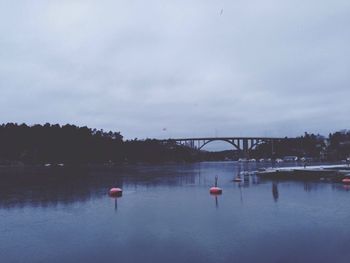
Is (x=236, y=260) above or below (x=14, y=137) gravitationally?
below

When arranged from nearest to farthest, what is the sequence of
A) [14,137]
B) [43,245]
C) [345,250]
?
[345,250] → [43,245] → [14,137]

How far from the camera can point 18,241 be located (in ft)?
102

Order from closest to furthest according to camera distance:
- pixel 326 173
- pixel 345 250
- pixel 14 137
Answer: pixel 345 250 < pixel 326 173 < pixel 14 137

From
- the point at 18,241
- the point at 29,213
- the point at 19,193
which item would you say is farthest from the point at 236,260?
the point at 19,193

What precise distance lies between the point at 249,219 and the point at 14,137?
17167cm

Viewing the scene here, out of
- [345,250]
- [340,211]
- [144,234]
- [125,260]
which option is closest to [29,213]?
[144,234]

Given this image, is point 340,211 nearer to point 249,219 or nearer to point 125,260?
point 249,219

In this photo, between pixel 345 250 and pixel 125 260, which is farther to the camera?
pixel 345 250

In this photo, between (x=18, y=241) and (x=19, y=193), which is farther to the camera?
(x=19, y=193)

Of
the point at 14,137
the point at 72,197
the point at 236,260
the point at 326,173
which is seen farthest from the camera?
the point at 14,137

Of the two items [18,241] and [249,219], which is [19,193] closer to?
[18,241]

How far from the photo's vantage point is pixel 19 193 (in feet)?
212

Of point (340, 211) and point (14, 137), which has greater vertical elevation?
point (14, 137)

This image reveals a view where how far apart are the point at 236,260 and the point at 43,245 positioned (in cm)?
1591
